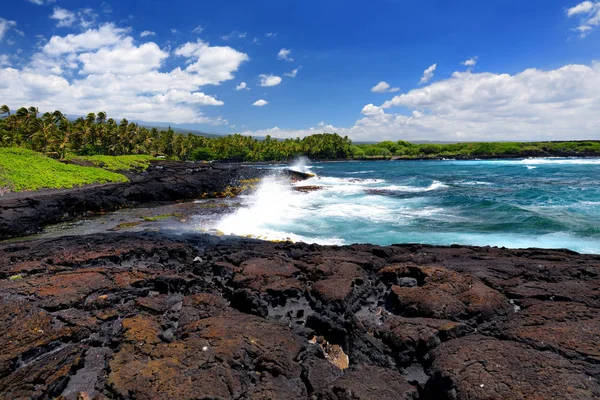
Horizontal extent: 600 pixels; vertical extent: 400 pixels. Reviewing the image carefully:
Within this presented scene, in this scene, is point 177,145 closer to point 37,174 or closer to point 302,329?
point 37,174

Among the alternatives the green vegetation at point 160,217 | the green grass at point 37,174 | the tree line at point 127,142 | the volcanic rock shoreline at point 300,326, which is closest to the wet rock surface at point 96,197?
the green grass at point 37,174

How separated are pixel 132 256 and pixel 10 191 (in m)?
22.2

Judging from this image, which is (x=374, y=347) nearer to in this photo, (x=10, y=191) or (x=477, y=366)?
(x=477, y=366)

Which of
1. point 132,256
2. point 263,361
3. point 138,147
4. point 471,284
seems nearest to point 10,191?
point 132,256

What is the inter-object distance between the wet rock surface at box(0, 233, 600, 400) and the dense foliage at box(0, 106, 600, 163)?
47913 millimetres

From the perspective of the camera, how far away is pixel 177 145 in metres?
102

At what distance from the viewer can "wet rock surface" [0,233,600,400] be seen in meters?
4.52

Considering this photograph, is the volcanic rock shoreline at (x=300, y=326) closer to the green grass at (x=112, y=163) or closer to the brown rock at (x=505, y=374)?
the brown rock at (x=505, y=374)

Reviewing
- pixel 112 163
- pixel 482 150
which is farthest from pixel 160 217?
pixel 482 150

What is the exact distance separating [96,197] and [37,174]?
10307 mm

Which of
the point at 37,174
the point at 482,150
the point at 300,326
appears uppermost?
the point at 482,150

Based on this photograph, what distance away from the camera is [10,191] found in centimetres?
2509

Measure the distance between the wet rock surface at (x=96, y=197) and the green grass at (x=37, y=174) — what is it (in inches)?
69.5

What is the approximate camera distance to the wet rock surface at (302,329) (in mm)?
4520
